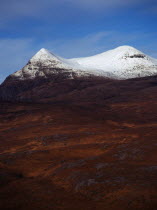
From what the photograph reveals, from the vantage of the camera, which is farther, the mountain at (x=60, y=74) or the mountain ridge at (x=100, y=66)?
the mountain ridge at (x=100, y=66)

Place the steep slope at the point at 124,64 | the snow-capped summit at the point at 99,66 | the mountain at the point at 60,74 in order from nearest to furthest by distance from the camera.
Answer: the mountain at the point at 60,74
the snow-capped summit at the point at 99,66
the steep slope at the point at 124,64

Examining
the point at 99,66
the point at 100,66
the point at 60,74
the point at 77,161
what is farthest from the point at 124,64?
the point at 77,161

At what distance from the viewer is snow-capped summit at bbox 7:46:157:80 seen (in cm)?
7162

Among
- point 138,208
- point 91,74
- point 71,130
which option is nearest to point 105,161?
point 138,208

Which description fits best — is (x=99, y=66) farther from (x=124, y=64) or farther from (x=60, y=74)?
(x=60, y=74)

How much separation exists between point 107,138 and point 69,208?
1173cm

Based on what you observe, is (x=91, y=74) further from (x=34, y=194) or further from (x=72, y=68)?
(x=34, y=194)

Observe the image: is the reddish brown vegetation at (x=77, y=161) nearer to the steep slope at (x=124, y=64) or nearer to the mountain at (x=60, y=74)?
the mountain at (x=60, y=74)

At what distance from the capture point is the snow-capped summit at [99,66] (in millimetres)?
71625

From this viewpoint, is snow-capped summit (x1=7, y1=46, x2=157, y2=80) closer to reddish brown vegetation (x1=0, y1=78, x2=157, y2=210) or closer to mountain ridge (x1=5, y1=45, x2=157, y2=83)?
mountain ridge (x1=5, y1=45, x2=157, y2=83)

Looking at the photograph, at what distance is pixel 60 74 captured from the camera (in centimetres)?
6844

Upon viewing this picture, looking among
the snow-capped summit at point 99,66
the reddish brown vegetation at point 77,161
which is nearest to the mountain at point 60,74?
the snow-capped summit at point 99,66

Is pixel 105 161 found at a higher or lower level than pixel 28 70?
lower

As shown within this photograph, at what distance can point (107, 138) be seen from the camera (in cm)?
2027
